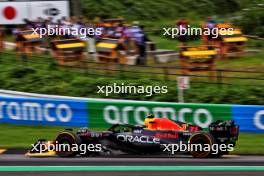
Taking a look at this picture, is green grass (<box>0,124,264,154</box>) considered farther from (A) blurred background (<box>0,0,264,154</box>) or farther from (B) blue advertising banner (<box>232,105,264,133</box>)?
(B) blue advertising banner (<box>232,105,264,133</box>)

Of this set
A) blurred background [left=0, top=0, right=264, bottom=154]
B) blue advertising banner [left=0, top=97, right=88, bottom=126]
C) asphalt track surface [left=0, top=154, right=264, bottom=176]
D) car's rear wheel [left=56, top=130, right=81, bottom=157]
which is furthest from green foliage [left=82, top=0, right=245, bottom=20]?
asphalt track surface [left=0, top=154, right=264, bottom=176]

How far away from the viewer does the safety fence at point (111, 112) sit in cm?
1514

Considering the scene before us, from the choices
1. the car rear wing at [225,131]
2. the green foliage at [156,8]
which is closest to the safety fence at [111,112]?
the car rear wing at [225,131]

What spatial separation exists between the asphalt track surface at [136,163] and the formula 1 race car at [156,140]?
0.18 m

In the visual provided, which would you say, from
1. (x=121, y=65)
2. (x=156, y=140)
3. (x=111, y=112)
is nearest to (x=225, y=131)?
(x=156, y=140)

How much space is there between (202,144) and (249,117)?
3.62m

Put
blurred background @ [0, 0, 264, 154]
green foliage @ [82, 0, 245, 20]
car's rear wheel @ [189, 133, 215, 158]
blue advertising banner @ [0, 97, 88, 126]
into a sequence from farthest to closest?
green foliage @ [82, 0, 245, 20] → blurred background @ [0, 0, 264, 154] → blue advertising banner @ [0, 97, 88, 126] → car's rear wheel @ [189, 133, 215, 158]

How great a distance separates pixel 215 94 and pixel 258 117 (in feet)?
10.1

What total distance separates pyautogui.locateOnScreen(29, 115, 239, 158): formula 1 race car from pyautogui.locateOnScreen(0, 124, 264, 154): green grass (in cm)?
131

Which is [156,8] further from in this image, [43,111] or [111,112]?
[111,112]

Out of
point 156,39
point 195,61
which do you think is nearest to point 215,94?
point 195,61

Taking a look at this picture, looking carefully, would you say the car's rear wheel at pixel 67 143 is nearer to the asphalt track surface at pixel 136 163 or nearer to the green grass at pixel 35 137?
the asphalt track surface at pixel 136 163

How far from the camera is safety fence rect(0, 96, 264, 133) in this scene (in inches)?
596

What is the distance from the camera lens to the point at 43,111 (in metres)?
16.6
